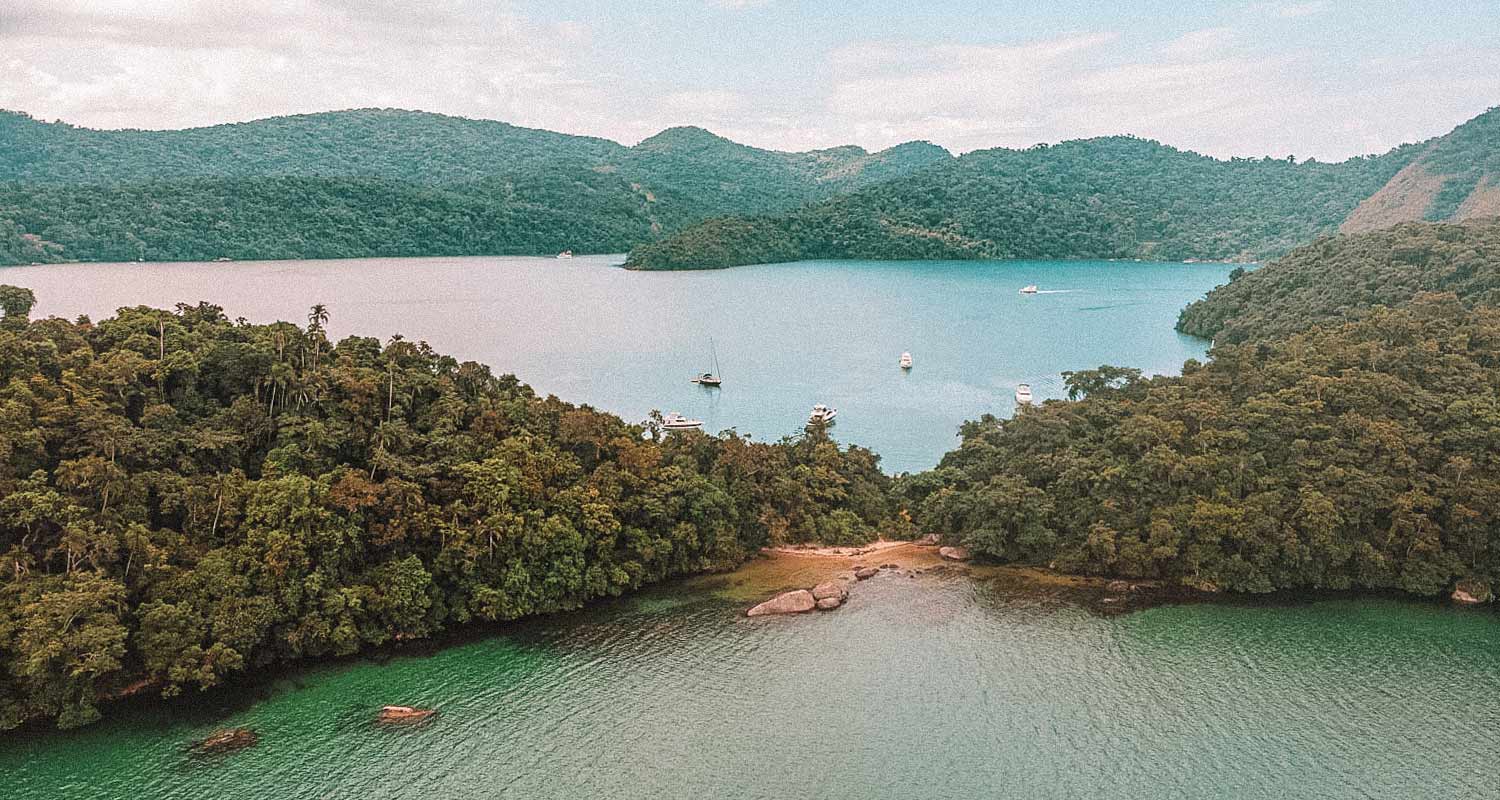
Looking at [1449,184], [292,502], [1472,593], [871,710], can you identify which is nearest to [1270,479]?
[1472,593]

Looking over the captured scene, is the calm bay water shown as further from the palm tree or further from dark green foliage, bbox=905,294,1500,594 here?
the palm tree

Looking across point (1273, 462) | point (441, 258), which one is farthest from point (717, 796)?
point (441, 258)

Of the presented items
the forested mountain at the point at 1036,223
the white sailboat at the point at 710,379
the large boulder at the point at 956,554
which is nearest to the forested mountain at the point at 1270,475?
the large boulder at the point at 956,554

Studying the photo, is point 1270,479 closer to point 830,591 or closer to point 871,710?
point 830,591

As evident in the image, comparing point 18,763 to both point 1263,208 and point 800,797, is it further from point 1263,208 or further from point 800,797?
point 1263,208

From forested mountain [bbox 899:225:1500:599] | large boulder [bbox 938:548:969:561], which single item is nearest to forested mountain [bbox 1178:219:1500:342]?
forested mountain [bbox 899:225:1500:599]
